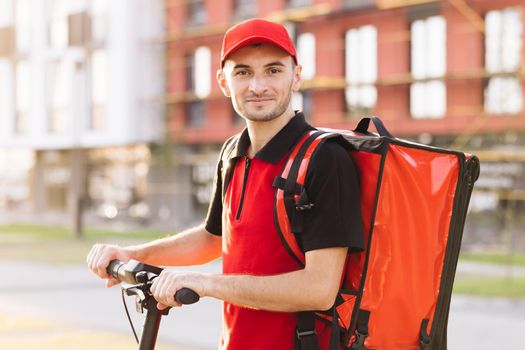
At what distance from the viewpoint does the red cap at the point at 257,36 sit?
7.82 ft

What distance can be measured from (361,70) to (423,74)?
255 cm

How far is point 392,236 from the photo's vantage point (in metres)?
2.35

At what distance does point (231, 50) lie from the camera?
2426mm

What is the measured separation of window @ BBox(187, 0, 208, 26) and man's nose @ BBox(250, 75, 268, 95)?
120ft

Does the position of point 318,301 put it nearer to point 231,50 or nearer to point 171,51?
point 231,50

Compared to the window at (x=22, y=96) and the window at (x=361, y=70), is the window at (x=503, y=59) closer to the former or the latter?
the window at (x=361, y=70)

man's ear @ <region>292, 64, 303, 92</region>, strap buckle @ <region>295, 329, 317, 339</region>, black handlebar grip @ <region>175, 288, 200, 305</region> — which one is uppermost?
man's ear @ <region>292, 64, 303, 92</region>

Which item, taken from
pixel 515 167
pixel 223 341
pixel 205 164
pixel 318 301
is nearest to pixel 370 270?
pixel 318 301

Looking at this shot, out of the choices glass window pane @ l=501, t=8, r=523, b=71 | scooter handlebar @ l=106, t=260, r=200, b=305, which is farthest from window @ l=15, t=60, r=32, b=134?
scooter handlebar @ l=106, t=260, r=200, b=305

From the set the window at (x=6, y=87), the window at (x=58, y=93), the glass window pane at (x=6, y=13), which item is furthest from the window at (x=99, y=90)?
the glass window pane at (x=6, y=13)

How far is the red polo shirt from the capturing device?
7.38 feet

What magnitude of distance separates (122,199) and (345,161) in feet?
130

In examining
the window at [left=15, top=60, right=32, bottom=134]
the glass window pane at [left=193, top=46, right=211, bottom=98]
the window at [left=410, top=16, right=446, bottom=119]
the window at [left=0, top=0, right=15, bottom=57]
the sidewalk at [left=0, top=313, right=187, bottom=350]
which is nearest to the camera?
the sidewalk at [left=0, top=313, right=187, bottom=350]

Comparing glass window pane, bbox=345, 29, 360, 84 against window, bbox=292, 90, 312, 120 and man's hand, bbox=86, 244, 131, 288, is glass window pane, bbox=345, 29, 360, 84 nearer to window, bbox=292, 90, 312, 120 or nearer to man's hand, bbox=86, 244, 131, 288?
window, bbox=292, 90, 312, 120
